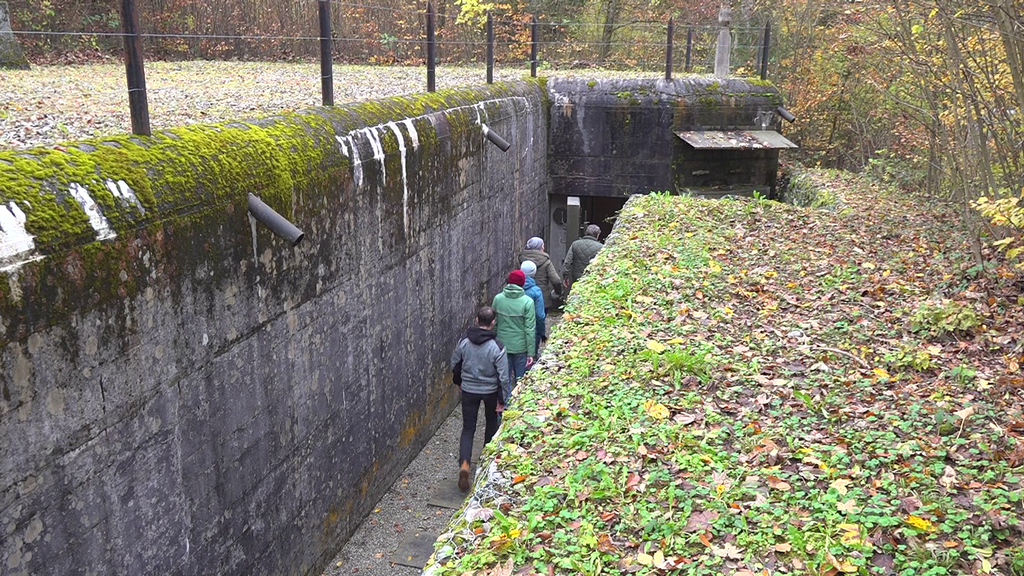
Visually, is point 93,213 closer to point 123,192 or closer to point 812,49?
point 123,192

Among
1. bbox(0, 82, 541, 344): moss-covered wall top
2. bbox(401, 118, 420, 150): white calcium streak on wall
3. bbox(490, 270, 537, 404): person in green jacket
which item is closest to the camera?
bbox(0, 82, 541, 344): moss-covered wall top

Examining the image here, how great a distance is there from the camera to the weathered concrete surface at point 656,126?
15.9 metres

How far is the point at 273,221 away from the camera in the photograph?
219 inches

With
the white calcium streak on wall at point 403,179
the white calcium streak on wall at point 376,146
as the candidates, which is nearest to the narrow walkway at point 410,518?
the white calcium streak on wall at point 403,179

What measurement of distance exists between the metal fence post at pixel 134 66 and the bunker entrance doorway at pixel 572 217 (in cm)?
1112

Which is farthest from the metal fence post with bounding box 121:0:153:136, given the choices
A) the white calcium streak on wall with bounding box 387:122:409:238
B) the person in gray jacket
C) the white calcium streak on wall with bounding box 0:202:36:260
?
the person in gray jacket

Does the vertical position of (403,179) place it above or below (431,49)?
below

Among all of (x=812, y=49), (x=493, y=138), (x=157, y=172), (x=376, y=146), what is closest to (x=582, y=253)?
(x=493, y=138)

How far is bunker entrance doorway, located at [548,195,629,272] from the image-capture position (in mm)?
16297

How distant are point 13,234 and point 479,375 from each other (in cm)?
509

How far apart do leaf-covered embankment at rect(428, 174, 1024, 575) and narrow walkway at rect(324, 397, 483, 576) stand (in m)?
2.19

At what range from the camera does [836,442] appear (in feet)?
A: 17.2

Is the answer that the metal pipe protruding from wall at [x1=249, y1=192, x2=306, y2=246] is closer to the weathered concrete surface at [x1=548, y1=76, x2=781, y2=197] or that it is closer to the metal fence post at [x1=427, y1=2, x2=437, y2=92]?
the metal fence post at [x1=427, y1=2, x2=437, y2=92]

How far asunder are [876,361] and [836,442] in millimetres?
1652
